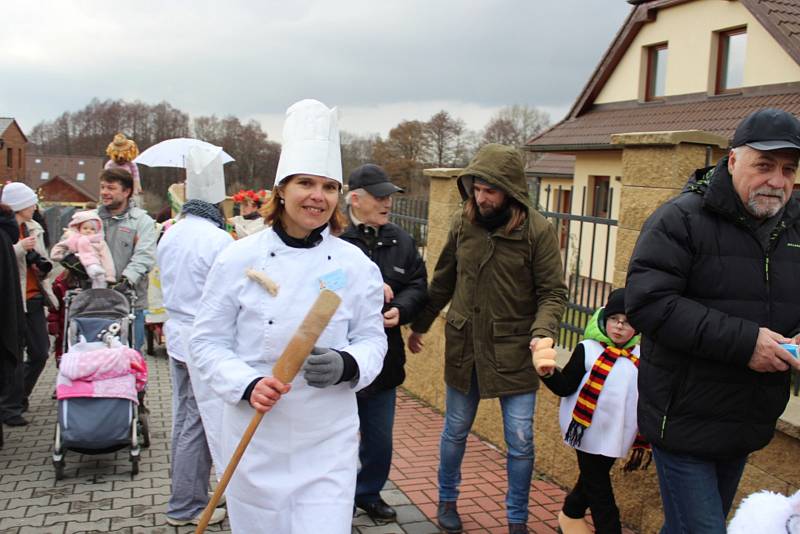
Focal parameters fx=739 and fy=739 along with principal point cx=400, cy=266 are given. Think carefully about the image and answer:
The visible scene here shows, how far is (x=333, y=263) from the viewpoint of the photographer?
2.85 metres

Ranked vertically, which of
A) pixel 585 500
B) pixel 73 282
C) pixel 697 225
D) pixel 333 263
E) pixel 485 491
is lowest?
pixel 485 491

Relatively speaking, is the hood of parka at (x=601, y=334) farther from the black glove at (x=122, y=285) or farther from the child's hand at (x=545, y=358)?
the black glove at (x=122, y=285)

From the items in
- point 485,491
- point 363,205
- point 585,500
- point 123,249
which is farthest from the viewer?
point 123,249

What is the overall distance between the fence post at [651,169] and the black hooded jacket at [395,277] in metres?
1.29

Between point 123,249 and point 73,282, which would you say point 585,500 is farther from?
point 73,282

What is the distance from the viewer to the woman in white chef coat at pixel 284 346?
2.67 meters

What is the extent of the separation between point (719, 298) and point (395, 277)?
2.08 metres

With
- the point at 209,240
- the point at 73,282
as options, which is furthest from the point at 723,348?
the point at 73,282

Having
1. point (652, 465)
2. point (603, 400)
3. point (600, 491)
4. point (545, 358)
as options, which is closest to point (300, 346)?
point (545, 358)

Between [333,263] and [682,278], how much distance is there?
1.31 m

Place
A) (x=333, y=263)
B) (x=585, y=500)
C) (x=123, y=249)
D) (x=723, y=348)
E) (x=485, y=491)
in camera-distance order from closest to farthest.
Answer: (x=723, y=348) → (x=333, y=263) → (x=585, y=500) → (x=485, y=491) → (x=123, y=249)

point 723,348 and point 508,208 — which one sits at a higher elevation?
point 508,208

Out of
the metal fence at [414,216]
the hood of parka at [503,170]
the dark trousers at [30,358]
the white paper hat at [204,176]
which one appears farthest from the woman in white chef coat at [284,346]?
the metal fence at [414,216]

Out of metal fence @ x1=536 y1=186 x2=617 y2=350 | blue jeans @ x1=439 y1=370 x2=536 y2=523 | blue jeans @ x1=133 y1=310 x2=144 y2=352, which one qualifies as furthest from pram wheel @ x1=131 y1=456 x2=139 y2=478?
metal fence @ x1=536 y1=186 x2=617 y2=350
